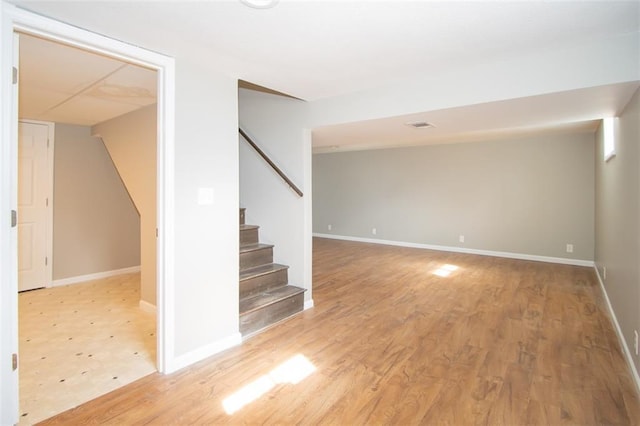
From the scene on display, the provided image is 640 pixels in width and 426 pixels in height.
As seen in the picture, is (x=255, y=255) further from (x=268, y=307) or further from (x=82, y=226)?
(x=82, y=226)

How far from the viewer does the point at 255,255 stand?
12.1ft

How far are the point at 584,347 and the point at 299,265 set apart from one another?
2.67 m

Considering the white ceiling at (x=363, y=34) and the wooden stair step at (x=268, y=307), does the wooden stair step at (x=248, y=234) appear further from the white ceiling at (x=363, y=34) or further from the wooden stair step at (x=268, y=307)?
the white ceiling at (x=363, y=34)

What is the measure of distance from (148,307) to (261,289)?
1270 mm

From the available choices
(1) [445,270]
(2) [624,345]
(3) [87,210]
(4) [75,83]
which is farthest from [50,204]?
(2) [624,345]

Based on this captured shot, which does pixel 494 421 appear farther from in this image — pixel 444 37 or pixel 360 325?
pixel 444 37

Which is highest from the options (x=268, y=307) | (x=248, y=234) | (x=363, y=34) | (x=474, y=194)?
(x=363, y=34)

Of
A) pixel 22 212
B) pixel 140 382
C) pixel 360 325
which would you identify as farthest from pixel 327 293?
pixel 22 212

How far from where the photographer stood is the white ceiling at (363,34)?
1.71 metres

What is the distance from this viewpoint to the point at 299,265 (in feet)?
12.2

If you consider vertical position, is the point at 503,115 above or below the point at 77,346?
above

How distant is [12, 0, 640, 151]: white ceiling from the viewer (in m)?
1.71

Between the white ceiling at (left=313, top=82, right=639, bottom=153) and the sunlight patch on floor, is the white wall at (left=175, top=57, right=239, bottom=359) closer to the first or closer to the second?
the sunlight patch on floor

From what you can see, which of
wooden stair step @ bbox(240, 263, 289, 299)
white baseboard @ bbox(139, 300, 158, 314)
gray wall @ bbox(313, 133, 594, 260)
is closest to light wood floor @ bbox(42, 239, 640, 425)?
wooden stair step @ bbox(240, 263, 289, 299)
